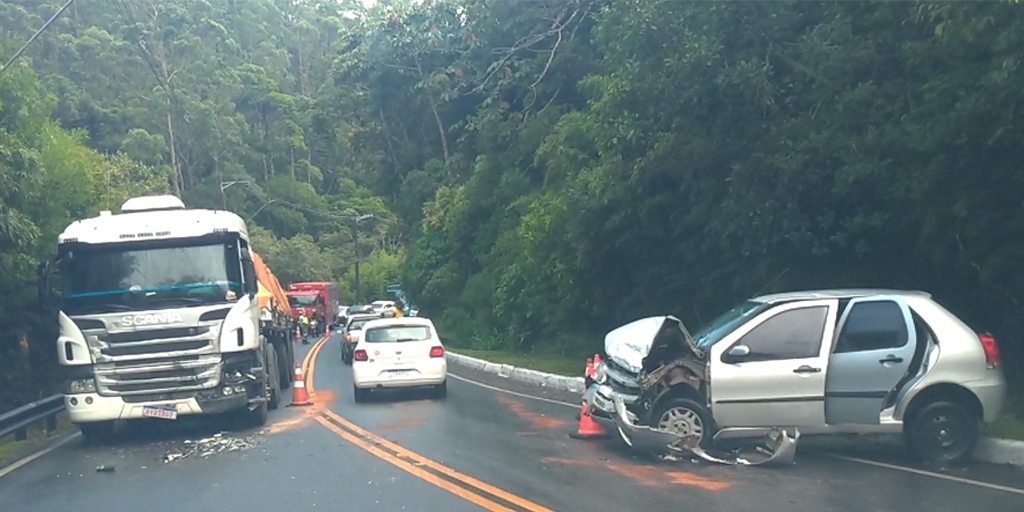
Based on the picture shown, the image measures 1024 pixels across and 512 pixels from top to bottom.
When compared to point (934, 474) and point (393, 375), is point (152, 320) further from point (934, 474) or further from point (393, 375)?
point (934, 474)

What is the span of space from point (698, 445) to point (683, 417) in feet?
1.08

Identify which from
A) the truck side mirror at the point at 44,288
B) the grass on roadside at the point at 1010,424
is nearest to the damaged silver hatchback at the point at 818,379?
the grass on roadside at the point at 1010,424

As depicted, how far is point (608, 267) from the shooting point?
81.8 ft

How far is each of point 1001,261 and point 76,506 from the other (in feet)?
39.0

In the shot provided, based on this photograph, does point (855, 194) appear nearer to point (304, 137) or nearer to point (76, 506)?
point (76, 506)

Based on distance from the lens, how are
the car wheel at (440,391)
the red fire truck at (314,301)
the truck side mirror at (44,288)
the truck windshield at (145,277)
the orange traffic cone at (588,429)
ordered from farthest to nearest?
the red fire truck at (314,301) → the car wheel at (440,391) → the truck windshield at (145,277) → the truck side mirror at (44,288) → the orange traffic cone at (588,429)

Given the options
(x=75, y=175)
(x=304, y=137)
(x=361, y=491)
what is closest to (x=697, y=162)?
(x=361, y=491)

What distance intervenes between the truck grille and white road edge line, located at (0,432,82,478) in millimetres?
1230

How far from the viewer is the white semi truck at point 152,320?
49.7ft

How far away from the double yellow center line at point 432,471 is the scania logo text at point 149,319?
2.67 m

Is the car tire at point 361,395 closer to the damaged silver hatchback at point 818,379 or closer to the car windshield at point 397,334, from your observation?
the car windshield at point 397,334

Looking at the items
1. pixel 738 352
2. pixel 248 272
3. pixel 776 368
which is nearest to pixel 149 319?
pixel 248 272

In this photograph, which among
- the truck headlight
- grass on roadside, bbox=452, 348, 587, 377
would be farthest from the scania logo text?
grass on roadside, bbox=452, 348, 587, 377

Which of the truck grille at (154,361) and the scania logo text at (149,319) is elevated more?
the scania logo text at (149,319)
